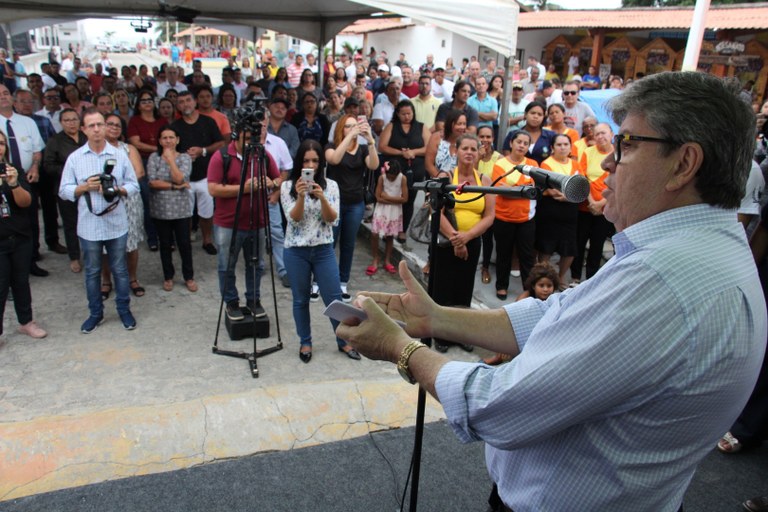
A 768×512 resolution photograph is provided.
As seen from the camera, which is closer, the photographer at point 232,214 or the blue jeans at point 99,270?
the blue jeans at point 99,270

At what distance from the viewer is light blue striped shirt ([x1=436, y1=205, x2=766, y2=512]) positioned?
3.41ft

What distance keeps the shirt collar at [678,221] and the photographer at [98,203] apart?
14.1ft

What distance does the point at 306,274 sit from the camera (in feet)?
14.2

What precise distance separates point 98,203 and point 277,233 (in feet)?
5.83

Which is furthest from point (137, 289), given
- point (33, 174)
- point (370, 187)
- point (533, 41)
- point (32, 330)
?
point (533, 41)

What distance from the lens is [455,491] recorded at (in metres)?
2.80

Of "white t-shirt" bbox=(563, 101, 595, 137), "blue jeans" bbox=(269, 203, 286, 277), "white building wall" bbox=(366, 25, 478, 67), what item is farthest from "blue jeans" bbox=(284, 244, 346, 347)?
"white building wall" bbox=(366, 25, 478, 67)

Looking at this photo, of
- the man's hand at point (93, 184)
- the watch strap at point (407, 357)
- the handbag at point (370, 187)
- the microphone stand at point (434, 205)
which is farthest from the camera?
the handbag at point (370, 187)

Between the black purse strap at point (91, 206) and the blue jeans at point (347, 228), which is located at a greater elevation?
the black purse strap at point (91, 206)

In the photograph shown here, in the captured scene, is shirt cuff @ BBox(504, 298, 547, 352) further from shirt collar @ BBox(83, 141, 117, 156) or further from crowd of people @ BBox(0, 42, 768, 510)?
shirt collar @ BBox(83, 141, 117, 156)

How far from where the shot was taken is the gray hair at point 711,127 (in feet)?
3.71

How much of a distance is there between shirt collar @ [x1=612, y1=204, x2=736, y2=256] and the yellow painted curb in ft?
7.90

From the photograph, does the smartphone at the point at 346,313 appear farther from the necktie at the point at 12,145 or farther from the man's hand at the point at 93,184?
the necktie at the point at 12,145

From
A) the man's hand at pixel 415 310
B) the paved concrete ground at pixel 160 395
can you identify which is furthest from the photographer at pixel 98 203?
A: the man's hand at pixel 415 310
